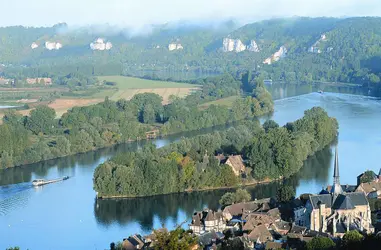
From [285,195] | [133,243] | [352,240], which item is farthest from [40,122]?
[352,240]

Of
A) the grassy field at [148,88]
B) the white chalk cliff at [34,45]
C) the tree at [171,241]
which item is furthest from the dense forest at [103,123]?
the white chalk cliff at [34,45]

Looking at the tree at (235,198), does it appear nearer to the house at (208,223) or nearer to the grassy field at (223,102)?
the house at (208,223)

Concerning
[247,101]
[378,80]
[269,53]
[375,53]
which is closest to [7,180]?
[247,101]

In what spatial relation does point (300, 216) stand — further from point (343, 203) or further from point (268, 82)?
point (268, 82)

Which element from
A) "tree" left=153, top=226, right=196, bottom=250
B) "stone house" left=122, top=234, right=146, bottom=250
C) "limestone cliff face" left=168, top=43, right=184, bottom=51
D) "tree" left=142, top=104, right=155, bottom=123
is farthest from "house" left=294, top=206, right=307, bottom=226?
"limestone cliff face" left=168, top=43, right=184, bottom=51

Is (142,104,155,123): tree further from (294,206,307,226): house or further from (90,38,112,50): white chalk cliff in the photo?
(90,38,112,50): white chalk cliff

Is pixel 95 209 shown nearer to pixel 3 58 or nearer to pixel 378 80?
pixel 378 80
